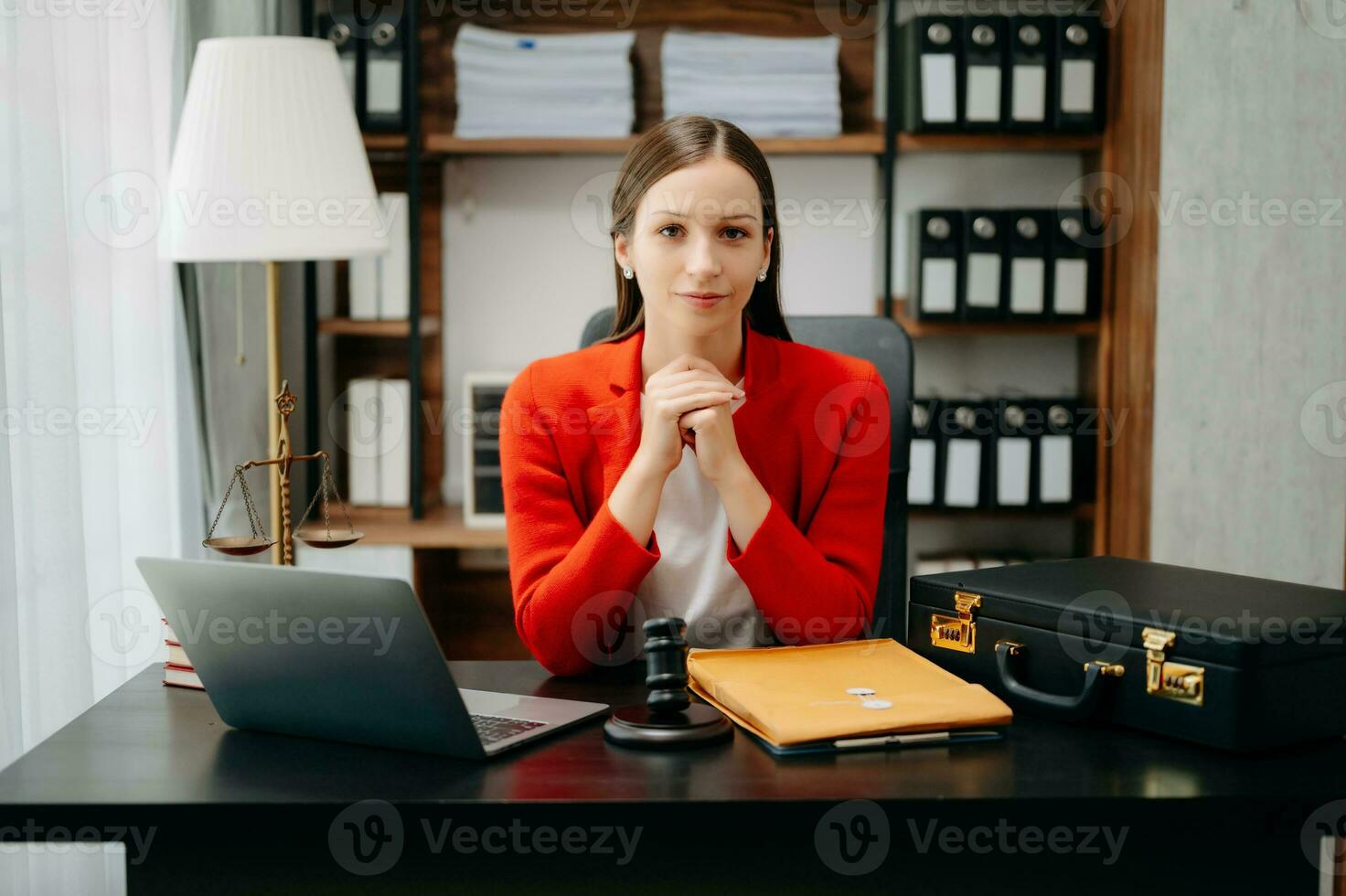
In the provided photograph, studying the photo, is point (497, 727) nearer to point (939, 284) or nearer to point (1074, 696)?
point (1074, 696)

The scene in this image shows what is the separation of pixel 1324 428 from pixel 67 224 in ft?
7.49

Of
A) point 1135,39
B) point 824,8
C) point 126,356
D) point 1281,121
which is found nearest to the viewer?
point 126,356

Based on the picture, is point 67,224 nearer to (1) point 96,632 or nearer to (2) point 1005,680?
(1) point 96,632

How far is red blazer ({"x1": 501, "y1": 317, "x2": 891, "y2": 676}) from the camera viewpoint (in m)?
1.31

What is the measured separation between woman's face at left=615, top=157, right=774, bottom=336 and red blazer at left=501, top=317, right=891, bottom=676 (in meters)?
0.16

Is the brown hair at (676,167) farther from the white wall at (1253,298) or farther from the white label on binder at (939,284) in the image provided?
the white wall at (1253,298)

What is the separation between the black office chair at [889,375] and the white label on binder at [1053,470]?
113 centimetres

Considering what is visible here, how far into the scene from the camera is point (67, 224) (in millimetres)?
1863

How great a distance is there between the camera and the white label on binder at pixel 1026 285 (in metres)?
2.72

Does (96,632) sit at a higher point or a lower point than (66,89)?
lower

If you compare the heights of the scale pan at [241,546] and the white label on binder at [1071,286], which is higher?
the white label on binder at [1071,286]

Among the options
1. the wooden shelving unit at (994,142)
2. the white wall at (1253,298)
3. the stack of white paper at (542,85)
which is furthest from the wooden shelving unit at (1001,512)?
the stack of white paper at (542,85)

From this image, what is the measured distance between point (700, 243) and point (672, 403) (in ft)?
0.56


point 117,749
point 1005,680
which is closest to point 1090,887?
point 1005,680
